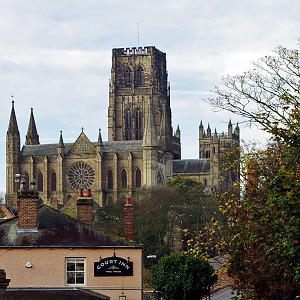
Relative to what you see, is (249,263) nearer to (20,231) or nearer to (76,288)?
(76,288)

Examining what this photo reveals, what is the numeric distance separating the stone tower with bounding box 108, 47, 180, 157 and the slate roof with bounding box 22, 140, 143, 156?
13457 mm

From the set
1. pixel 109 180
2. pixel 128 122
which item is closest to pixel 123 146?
pixel 109 180

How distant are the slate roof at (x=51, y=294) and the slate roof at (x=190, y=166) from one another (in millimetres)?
116390

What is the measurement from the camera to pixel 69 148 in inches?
5271

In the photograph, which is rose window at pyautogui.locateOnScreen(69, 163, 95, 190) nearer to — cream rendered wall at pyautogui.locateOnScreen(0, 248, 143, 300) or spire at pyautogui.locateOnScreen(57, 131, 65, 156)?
spire at pyautogui.locateOnScreen(57, 131, 65, 156)

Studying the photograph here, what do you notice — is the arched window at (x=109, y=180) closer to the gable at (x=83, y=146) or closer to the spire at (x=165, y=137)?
the gable at (x=83, y=146)

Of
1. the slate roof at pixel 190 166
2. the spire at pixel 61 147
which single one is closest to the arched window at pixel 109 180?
the spire at pixel 61 147

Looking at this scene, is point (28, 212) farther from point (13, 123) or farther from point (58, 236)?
point (13, 123)

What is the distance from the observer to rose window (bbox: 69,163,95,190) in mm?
130625

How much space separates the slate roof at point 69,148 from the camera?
5172 inches

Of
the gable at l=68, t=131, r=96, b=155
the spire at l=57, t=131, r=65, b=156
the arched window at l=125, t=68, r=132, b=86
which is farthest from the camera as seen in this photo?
the arched window at l=125, t=68, r=132, b=86

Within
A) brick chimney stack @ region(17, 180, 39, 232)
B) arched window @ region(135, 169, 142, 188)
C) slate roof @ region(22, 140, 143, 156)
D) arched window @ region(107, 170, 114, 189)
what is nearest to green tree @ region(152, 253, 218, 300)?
brick chimney stack @ region(17, 180, 39, 232)

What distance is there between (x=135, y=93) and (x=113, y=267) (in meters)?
120

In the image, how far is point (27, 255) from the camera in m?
29.6
